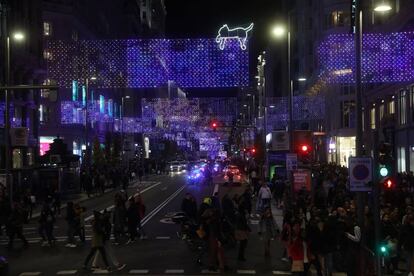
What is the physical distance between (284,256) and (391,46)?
1399 centimetres

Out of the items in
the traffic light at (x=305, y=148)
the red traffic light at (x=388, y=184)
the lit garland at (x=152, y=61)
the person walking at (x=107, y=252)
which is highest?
the lit garland at (x=152, y=61)

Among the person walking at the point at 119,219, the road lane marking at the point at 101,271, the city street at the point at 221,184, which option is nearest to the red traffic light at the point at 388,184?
the city street at the point at 221,184

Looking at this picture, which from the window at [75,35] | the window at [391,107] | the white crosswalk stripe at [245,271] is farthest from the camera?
the window at [75,35]

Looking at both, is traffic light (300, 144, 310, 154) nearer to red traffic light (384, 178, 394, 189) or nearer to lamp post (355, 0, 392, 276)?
red traffic light (384, 178, 394, 189)

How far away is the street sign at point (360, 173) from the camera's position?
49.3 feet

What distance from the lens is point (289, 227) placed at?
1792 centimetres

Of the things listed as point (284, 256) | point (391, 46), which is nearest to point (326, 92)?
point (391, 46)

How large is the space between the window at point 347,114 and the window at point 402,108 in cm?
2182

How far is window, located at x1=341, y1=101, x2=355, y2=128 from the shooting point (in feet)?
236

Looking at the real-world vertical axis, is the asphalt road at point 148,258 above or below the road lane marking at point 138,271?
below

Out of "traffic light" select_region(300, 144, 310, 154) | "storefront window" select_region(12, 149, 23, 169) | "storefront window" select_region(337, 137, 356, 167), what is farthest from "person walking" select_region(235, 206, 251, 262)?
"storefront window" select_region(337, 137, 356, 167)

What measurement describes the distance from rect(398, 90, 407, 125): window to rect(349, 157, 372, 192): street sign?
1319 inches

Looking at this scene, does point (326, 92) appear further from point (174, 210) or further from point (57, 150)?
point (174, 210)

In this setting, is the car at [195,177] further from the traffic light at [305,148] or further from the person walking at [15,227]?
the person walking at [15,227]
